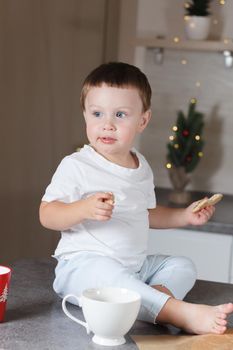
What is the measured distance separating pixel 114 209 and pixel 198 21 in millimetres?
1703

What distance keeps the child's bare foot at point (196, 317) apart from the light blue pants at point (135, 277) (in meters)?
0.02

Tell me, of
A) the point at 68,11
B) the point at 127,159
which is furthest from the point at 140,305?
the point at 68,11

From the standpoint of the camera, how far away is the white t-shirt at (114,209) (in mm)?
1514

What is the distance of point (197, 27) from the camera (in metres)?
3.08

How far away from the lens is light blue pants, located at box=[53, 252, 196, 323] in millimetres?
1409

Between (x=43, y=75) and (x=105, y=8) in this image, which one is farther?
(x=105, y=8)

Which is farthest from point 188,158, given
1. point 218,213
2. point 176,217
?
point 176,217

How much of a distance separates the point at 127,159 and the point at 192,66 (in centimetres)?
172

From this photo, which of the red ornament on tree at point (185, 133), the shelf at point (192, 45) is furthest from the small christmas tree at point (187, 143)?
the shelf at point (192, 45)

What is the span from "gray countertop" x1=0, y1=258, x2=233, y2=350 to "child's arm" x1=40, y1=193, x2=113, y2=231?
0.16m

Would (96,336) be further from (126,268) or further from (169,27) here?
(169,27)

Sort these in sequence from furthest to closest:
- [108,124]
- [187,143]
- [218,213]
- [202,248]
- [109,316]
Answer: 1. [187,143]
2. [218,213]
3. [202,248]
4. [108,124]
5. [109,316]

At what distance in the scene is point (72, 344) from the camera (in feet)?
4.14

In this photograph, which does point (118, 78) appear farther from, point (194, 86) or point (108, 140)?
point (194, 86)
